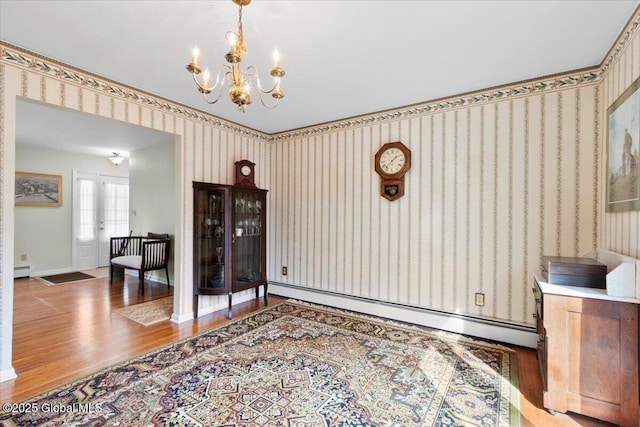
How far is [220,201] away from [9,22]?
82.8 inches

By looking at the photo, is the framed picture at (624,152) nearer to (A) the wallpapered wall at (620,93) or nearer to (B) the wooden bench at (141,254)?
(A) the wallpapered wall at (620,93)

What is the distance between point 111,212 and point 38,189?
1.32 meters

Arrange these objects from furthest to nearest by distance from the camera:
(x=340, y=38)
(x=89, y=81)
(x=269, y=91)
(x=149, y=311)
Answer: (x=149, y=311), (x=89, y=81), (x=269, y=91), (x=340, y=38)

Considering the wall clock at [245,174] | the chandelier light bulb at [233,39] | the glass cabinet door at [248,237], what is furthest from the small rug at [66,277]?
the chandelier light bulb at [233,39]

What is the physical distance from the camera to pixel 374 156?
11.8ft

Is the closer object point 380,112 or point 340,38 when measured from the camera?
point 340,38

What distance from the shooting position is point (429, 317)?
320cm

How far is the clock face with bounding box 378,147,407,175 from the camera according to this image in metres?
3.39

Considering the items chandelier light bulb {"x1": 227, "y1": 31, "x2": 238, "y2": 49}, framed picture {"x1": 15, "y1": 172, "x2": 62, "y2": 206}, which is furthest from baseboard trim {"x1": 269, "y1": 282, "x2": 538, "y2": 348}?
framed picture {"x1": 15, "y1": 172, "x2": 62, "y2": 206}

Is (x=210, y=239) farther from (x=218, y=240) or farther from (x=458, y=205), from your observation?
(x=458, y=205)

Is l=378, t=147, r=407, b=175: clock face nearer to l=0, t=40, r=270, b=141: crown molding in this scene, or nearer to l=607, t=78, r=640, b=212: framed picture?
l=607, t=78, r=640, b=212: framed picture

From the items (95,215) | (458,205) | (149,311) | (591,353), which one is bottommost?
(149,311)

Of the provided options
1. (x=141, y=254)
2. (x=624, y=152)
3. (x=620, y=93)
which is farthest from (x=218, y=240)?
(x=620, y=93)

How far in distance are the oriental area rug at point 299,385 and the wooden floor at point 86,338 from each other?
0.14 m
